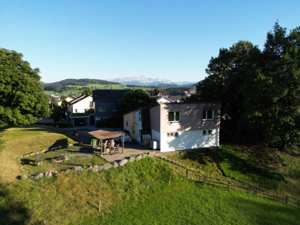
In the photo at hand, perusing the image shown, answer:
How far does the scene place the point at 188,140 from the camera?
26094 mm

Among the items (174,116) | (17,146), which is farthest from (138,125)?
(17,146)

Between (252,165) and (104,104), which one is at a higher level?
(104,104)

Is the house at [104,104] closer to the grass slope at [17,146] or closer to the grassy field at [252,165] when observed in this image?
the grass slope at [17,146]

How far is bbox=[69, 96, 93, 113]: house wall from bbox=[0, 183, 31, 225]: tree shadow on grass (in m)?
44.3

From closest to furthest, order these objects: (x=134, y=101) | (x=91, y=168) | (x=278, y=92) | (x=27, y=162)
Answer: (x=91, y=168)
(x=27, y=162)
(x=278, y=92)
(x=134, y=101)

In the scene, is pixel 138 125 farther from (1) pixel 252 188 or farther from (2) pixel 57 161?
(1) pixel 252 188

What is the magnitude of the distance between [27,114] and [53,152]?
8744mm

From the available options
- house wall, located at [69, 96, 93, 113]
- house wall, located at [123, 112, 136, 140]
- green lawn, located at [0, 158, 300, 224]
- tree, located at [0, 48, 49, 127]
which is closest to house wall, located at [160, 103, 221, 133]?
green lawn, located at [0, 158, 300, 224]

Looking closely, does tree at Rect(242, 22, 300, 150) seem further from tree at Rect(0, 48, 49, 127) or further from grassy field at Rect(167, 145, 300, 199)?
tree at Rect(0, 48, 49, 127)

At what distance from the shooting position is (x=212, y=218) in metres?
14.2

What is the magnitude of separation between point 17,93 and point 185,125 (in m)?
22.8

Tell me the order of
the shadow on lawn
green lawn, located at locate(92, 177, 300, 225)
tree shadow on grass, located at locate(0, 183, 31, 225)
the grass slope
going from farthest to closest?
the shadow on lawn → the grass slope → green lawn, located at locate(92, 177, 300, 225) → tree shadow on grass, located at locate(0, 183, 31, 225)

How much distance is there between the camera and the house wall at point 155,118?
24.8 meters

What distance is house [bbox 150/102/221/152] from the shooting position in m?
24.7
